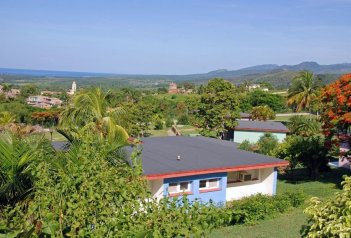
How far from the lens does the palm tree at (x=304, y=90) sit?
6022 cm

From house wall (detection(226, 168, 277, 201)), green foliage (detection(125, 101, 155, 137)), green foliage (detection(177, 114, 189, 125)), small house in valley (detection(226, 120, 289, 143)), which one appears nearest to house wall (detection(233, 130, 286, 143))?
small house in valley (detection(226, 120, 289, 143))

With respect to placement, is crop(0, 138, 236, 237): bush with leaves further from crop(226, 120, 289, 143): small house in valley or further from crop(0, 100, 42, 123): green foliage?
crop(0, 100, 42, 123): green foliage

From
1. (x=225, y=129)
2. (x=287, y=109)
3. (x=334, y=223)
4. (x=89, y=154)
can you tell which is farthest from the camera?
(x=287, y=109)

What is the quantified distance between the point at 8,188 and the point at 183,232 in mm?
4658

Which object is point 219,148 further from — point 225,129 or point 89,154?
point 225,129

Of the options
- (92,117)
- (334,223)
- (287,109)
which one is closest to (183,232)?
(334,223)

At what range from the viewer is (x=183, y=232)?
4.34 metres

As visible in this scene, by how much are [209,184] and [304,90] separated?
45557mm

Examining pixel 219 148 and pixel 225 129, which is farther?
pixel 225 129

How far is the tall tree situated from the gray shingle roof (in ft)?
55.3

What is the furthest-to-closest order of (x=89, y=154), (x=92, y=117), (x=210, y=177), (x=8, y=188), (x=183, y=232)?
(x=210, y=177) → (x=92, y=117) → (x=8, y=188) → (x=89, y=154) → (x=183, y=232)

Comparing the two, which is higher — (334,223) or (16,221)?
(16,221)

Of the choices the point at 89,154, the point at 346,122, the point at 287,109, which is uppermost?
the point at 89,154

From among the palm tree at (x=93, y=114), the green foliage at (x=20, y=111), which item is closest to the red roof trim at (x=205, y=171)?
the palm tree at (x=93, y=114)
